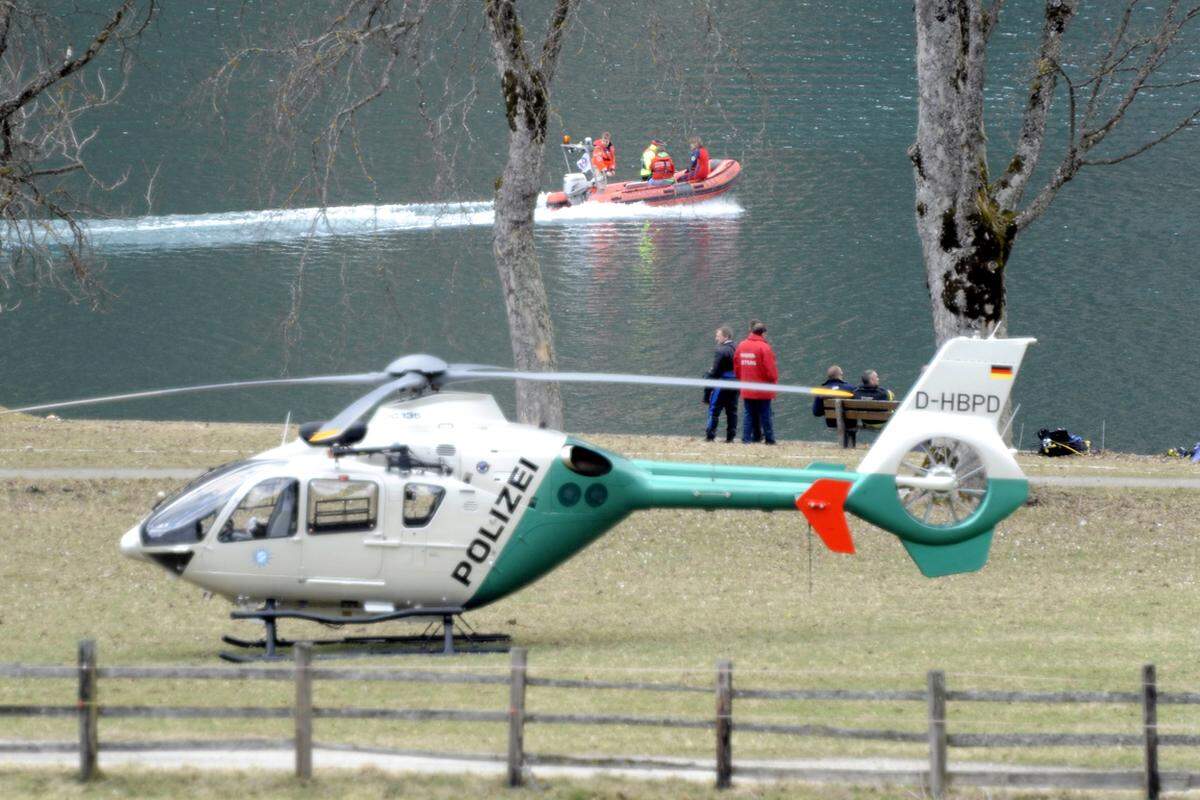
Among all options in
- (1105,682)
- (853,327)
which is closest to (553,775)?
(1105,682)

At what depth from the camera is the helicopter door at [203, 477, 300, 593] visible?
14.1 metres

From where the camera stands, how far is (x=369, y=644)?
1516 cm

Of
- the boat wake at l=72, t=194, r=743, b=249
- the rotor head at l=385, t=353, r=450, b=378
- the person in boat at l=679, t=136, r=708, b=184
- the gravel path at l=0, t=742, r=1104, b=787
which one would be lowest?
the gravel path at l=0, t=742, r=1104, b=787

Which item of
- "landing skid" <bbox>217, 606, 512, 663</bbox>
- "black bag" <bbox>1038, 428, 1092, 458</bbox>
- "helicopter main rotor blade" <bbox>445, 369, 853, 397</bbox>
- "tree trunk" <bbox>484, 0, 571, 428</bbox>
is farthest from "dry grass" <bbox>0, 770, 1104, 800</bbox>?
"black bag" <bbox>1038, 428, 1092, 458</bbox>

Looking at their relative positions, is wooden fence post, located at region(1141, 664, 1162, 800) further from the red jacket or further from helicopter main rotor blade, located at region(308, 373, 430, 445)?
the red jacket

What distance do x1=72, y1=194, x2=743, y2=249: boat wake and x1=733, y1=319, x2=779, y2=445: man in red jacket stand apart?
910 inches

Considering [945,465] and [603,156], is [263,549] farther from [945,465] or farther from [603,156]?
[603,156]

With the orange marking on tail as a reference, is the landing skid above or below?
below

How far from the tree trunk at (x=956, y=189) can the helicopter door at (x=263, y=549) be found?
9.77 meters

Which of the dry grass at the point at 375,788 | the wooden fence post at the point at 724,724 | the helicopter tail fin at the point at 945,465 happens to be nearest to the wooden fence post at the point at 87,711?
the dry grass at the point at 375,788

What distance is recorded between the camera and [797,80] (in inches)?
2463

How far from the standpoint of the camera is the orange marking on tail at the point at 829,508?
550 inches

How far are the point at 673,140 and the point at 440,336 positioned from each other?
2197 cm

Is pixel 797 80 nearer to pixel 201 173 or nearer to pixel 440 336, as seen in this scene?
pixel 201 173
